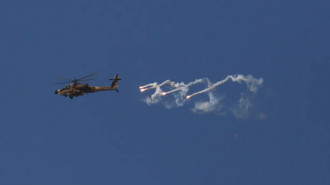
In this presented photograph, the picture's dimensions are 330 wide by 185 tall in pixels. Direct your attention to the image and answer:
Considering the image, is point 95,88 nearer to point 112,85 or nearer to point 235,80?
point 112,85

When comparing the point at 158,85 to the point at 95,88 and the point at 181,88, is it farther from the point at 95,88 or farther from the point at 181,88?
the point at 95,88

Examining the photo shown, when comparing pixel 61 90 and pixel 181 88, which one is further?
pixel 181 88

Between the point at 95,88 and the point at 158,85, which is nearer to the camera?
the point at 95,88

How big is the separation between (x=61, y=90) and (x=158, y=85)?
88.0 ft

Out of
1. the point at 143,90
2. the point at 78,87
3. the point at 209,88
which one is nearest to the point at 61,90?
the point at 78,87

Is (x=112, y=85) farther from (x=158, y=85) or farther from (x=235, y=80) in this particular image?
(x=235, y=80)

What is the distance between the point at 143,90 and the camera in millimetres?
162375

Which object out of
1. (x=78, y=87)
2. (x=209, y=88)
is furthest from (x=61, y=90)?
(x=209, y=88)

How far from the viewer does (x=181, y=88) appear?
538 ft

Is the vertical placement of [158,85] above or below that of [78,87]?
above

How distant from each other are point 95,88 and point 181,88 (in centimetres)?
2318

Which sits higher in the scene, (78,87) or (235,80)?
(235,80)

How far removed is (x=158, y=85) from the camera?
540ft

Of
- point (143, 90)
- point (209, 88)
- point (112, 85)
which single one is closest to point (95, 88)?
point (112, 85)
